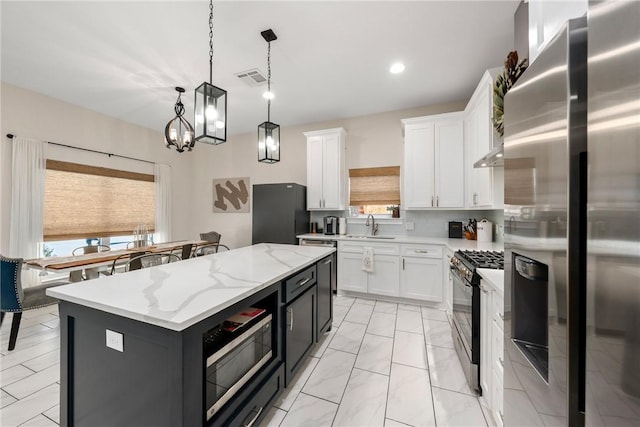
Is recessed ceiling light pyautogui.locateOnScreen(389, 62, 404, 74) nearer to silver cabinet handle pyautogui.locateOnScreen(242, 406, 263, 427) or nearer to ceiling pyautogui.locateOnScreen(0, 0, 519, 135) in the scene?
ceiling pyautogui.locateOnScreen(0, 0, 519, 135)

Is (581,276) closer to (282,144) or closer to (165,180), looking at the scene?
(282,144)

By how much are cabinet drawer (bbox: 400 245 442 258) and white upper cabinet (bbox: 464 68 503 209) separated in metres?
0.73

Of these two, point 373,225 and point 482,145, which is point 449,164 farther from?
point 373,225

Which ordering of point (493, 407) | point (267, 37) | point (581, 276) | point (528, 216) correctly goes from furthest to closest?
point (267, 37)
point (493, 407)
point (528, 216)
point (581, 276)

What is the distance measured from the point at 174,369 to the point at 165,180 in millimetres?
5155

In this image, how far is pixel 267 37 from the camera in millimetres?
2387

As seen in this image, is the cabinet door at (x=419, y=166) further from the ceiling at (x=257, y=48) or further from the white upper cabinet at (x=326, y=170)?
the white upper cabinet at (x=326, y=170)

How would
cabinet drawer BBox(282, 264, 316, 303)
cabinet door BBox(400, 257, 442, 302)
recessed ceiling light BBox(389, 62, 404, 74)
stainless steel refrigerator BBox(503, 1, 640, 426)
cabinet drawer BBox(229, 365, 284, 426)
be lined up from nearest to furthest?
stainless steel refrigerator BBox(503, 1, 640, 426) < cabinet drawer BBox(229, 365, 284, 426) < cabinet drawer BBox(282, 264, 316, 303) < recessed ceiling light BBox(389, 62, 404, 74) < cabinet door BBox(400, 257, 442, 302)

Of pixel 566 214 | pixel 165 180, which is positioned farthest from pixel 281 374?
pixel 165 180

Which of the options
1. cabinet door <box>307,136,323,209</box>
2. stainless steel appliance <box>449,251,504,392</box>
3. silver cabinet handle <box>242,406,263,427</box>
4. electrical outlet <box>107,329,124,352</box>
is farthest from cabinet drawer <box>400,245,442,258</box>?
electrical outlet <box>107,329,124,352</box>

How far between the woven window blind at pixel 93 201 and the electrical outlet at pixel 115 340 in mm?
3927

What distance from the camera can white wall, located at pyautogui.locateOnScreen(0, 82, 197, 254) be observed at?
10.6 feet

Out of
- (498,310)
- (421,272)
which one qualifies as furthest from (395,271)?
(498,310)

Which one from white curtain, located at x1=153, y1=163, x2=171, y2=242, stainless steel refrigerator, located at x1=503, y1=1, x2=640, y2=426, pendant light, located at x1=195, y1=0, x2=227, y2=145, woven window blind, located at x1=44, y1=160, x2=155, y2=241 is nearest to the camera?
stainless steel refrigerator, located at x1=503, y1=1, x2=640, y2=426
